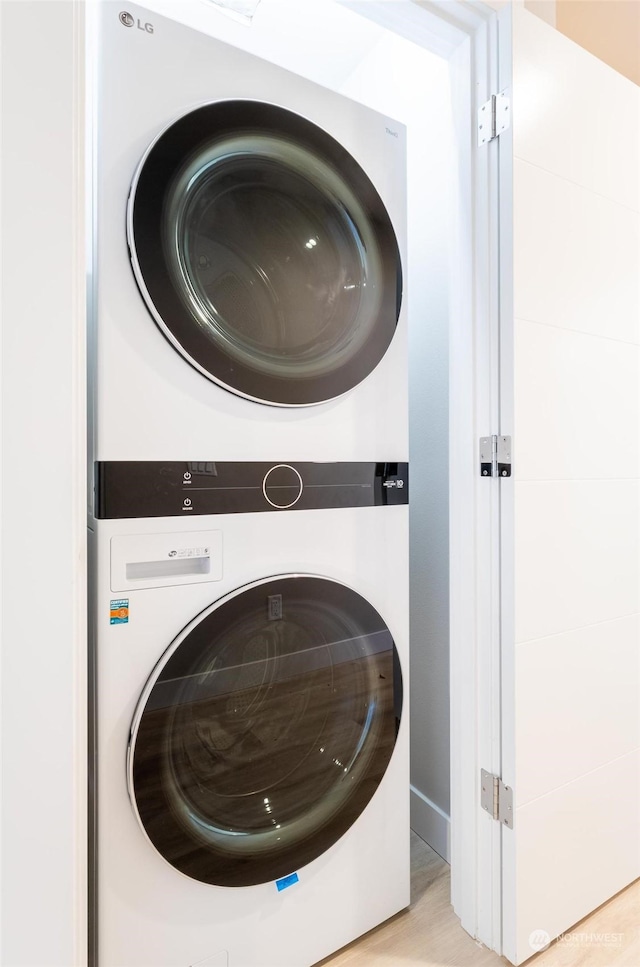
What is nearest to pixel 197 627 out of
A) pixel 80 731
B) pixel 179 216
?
pixel 80 731

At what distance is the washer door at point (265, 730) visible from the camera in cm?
Result: 94

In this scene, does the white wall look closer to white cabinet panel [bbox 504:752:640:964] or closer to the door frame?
the door frame

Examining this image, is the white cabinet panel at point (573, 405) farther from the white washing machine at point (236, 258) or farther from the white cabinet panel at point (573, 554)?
the white washing machine at point (236, 258)

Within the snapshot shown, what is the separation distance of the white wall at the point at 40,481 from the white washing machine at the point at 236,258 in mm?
230

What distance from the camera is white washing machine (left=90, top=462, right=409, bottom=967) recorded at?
91 centimetres

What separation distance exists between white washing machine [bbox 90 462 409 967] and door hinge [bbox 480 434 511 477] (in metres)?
0.19

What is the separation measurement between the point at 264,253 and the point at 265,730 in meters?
0.93

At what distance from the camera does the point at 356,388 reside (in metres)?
1.15

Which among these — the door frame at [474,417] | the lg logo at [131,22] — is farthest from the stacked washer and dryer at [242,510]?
the door frame at [474,417]

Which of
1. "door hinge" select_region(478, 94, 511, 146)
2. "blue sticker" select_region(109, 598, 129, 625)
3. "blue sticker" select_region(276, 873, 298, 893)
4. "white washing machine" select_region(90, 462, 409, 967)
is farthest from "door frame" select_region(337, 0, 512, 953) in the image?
"blue sticker" select_region(109, 598, 129, 625)

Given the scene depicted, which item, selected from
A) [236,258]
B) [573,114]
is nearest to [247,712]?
[236,258]

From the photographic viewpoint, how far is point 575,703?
1271mm

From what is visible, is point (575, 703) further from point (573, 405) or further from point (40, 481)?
point (40, 481)

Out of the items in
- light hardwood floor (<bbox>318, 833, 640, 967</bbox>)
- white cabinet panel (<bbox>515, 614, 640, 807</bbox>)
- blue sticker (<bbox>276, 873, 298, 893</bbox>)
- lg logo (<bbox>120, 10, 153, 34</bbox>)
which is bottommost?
light hardwood floor (<bbox>318, 833, 640, 967</bbox>)
